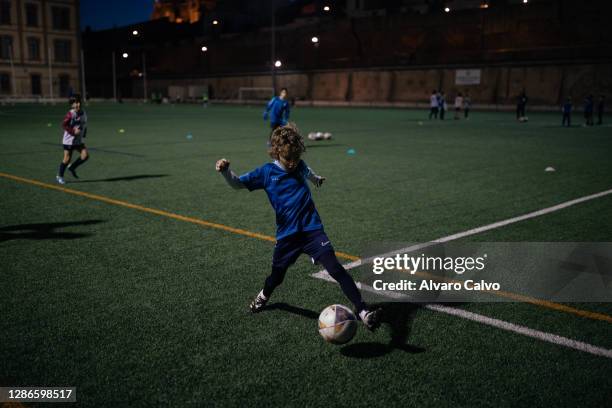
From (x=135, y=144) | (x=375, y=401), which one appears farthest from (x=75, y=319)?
(x=135, y=144)

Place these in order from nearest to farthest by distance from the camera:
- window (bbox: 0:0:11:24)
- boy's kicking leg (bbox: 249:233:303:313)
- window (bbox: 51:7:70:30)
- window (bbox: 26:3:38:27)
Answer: boy's kicking leg (bbox: 249:233:303:313) → window (bbox: 0:0:11:24) → window (bbox: 26:3:38:27) → window (bbox: 51:7:70:30)

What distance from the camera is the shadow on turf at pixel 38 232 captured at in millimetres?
6820

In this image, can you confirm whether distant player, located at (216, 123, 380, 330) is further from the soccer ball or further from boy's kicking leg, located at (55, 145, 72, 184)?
boy's kicking leg, located at (55, 145, 72, 184)

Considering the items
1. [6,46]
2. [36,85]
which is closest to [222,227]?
[6,46]

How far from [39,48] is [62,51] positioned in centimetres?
299

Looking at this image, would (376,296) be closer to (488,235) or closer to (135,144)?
(488,235)

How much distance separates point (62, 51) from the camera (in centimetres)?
7150

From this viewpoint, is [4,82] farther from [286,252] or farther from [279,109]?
[286,252]

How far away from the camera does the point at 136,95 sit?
87000 mm

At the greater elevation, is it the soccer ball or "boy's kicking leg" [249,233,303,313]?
"boy's kicking leg" [249,233,303,313]

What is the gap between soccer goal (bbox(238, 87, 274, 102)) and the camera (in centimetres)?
6900

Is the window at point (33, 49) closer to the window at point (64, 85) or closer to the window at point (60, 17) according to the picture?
the window at point (60, 17)

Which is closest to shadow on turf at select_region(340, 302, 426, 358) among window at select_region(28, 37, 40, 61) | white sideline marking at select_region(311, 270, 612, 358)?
white sideline marking at select_region(311, 270, 612, 358)

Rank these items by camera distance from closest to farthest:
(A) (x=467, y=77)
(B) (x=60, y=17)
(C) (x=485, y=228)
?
(C) (x=485, y=228)
(A) (x=467, y=77)
(B) (x=60, y=17)
